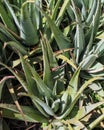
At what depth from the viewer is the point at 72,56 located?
1808mm

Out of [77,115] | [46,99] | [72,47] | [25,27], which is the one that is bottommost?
[77,115]

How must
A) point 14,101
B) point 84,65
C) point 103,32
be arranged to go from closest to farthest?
point 14,101
point 84,65
point 103,32

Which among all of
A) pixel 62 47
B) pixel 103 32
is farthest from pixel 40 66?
pixel 103 32

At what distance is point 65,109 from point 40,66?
0.83 feet

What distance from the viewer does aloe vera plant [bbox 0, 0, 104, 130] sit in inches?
65.7

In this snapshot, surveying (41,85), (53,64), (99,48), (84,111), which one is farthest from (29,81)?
(99,48)

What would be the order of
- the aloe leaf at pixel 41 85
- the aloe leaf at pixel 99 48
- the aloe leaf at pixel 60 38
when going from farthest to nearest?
the aloe leaf at pixel 99 48, the aloe leaf at pixel 60 38, the aloe leaf at pixel 41 85

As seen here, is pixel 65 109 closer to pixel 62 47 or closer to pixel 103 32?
pixel 62 47

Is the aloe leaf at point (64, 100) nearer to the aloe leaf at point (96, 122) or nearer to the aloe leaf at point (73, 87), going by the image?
the aloe leaf at point (73, 87)

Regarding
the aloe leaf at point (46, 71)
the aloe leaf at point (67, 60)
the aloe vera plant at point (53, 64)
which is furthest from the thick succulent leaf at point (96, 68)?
the aloe leaf at point (46, 71)

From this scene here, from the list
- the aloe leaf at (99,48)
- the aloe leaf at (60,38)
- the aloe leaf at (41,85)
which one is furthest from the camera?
the aloe leaf at (99,48)

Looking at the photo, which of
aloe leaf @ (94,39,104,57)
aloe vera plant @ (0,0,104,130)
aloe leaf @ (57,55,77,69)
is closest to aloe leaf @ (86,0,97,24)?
aloe vera plant @ (0,0,104,130)

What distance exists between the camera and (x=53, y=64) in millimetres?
1770

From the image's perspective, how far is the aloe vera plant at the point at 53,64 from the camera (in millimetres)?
1669
